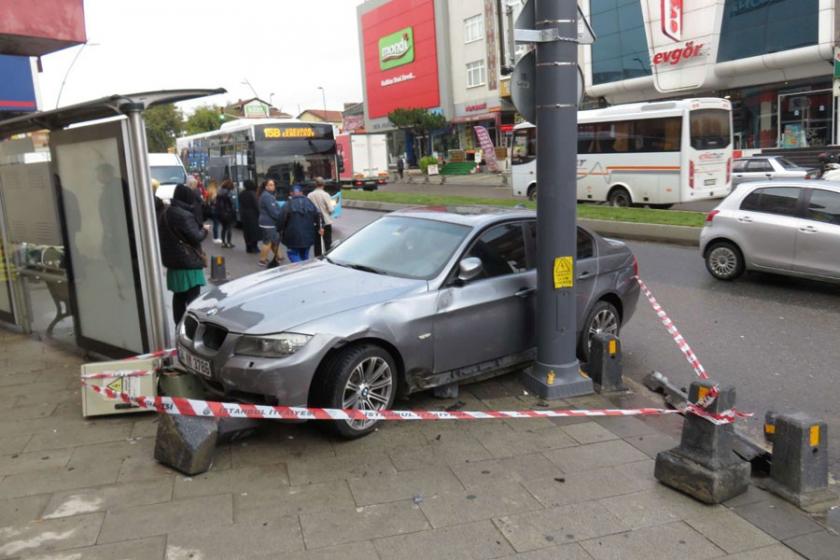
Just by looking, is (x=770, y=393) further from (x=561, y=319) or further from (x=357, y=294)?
(x=357, y=294)

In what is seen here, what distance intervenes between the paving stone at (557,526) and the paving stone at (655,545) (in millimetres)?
82

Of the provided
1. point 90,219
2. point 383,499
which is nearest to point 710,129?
point 90,219

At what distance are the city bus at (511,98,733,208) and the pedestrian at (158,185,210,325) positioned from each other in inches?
568

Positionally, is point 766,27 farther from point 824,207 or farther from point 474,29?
point 824,207

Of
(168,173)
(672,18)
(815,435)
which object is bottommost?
(815,435)

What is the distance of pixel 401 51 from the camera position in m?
54.8

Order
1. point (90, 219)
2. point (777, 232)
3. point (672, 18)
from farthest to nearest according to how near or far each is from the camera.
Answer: point (672, 18) < point (777, 232) < point (90, 219)

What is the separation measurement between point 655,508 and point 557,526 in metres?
0.62

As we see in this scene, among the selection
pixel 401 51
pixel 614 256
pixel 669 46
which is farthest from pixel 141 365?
pixel 401 51

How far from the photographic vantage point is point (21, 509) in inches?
152

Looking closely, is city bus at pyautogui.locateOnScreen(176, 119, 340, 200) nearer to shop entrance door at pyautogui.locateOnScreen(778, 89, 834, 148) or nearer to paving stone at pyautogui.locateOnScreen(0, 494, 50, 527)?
paving stone at pyautogui.locateOnScreen(0, 494, 50, 527)

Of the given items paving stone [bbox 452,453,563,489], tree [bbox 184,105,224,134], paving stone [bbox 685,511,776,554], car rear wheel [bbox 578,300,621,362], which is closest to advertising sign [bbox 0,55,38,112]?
car rear wheel [bbox 578,300,621,362]

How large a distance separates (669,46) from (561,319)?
32519mm

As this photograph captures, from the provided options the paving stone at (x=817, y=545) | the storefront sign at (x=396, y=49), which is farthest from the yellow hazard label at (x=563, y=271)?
the storefront sign at (x=396, y=49)
